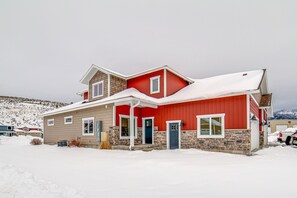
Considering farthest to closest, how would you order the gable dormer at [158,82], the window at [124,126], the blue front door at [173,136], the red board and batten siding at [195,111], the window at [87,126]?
1. the window at [87,126]
2. the gable dormer at [158,82]
3. the window at [124,126]
4. the blue front door at [173,136]
5. the red board and batten siding at [195,111]

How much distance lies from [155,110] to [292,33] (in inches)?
481

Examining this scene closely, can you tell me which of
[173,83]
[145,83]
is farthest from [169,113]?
[145,83]

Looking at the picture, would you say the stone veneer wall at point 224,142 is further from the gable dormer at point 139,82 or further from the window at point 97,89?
the window at point 97,89

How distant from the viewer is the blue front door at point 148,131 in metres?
14.4

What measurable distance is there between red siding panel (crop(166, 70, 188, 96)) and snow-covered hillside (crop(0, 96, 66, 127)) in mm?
32723

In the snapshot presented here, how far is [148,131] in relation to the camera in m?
14.6

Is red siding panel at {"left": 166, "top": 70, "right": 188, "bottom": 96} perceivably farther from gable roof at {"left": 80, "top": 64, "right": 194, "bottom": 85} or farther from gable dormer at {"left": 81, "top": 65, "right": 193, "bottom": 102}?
gable roof at {"left": 80, "top": 64, "right": 194, "bottom": 85}

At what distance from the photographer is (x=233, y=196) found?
365 cm

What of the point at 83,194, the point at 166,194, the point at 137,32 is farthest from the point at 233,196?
the point at 137,32

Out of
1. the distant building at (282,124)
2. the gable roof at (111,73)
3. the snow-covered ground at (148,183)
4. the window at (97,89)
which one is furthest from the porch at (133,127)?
the distant building at (282,124)

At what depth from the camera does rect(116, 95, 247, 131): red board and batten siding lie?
10586 mm

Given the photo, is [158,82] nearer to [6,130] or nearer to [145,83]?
[145,83]

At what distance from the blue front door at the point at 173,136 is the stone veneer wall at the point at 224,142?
507mm

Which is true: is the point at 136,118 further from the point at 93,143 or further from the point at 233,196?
the point at 233,196
